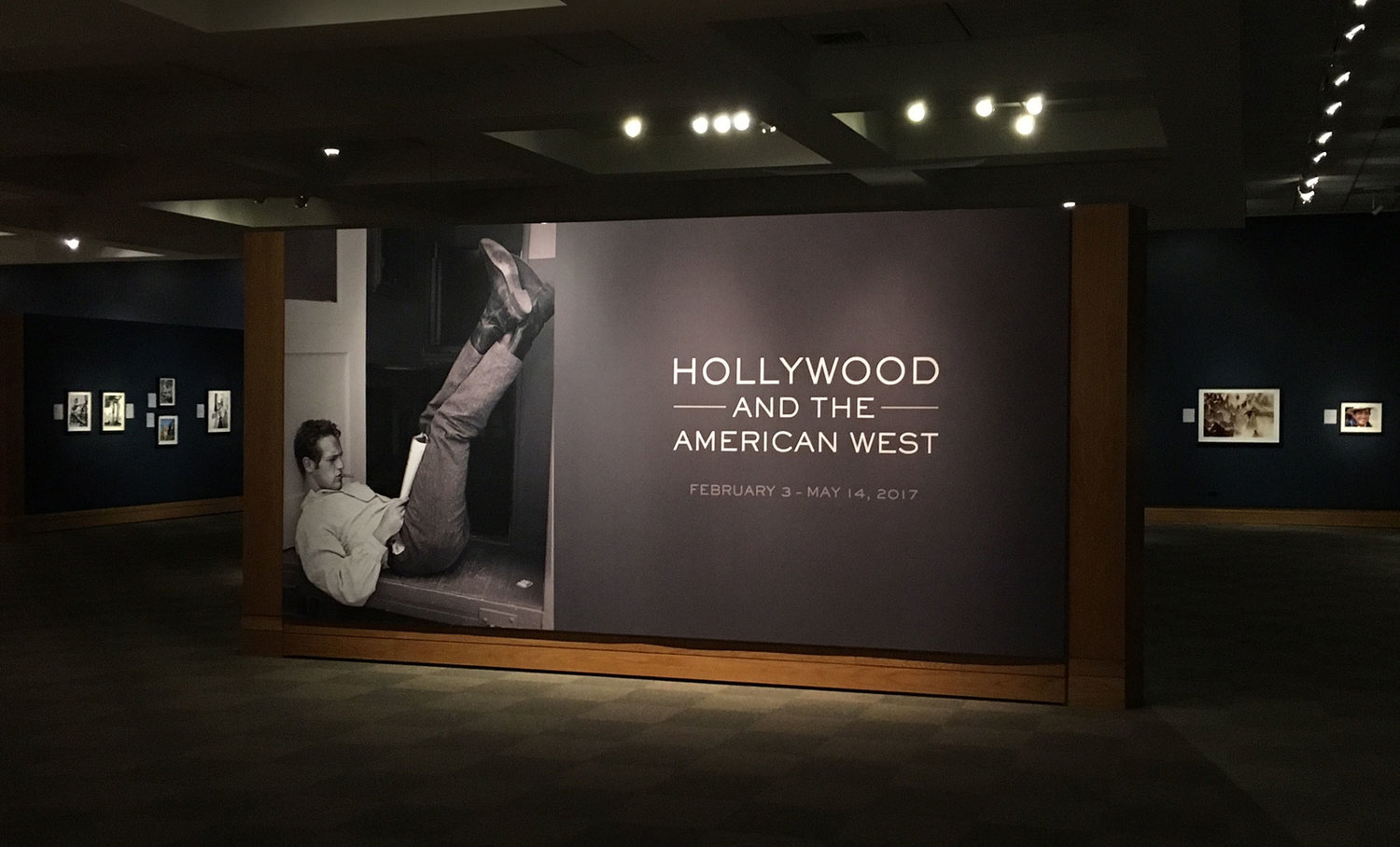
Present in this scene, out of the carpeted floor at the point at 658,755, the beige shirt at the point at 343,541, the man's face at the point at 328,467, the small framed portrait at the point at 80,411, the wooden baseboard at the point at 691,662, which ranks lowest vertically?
the carpeted floor at the point at 658,755

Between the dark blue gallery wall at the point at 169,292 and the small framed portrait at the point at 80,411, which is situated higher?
the dark blue gallery wall at the point at 169,292

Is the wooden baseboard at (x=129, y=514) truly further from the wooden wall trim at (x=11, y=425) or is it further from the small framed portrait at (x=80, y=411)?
the small framed portrait at (x=80, y=411)

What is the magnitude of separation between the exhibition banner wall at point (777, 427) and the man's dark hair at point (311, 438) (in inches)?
15.1

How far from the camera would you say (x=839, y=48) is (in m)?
15.0

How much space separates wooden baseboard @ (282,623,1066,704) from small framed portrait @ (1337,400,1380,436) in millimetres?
18128

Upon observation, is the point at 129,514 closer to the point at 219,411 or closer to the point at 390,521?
the point at 219,411

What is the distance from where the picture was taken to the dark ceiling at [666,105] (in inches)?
475

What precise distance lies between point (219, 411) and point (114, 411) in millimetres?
3066

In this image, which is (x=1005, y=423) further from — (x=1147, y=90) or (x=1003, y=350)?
(x=1147, y=90)

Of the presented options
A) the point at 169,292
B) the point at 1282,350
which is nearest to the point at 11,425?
the point at 169,292

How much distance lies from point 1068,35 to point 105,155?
13562 mm

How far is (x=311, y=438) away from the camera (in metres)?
11.5

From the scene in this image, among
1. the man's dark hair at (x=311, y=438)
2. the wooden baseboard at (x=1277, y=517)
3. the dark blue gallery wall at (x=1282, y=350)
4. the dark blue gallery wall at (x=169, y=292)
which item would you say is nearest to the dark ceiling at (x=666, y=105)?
the dark blue gallery wall at (x=1282, y=350)

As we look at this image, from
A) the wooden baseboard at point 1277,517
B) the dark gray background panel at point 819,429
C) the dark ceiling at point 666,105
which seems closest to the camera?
the dark gray background panel at point 819,429
